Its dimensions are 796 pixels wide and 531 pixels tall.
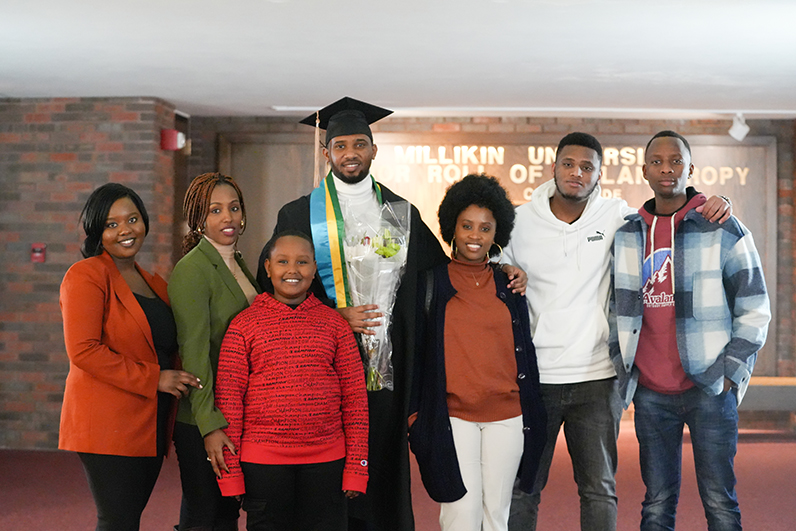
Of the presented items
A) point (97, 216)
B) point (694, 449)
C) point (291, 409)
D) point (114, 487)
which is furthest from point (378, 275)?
point (694, 449)

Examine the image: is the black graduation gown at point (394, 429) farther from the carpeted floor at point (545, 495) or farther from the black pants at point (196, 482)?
the carpeted floor at point (545, 495)

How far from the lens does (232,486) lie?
7.09 ft

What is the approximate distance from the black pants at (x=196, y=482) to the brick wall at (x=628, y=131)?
447 centimetres

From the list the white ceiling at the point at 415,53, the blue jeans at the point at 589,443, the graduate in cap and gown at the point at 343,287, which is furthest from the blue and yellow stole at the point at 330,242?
the white ceiling at the point at 415,53

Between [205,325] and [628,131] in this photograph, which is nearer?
[205,325]

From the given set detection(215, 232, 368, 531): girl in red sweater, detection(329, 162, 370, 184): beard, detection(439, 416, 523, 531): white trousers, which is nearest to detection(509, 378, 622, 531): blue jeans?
detection(439, 416, 523, 531): white trousers

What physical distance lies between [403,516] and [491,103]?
13.3ft

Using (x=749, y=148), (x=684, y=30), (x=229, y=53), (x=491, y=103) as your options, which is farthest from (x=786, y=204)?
(x=229, y=53)

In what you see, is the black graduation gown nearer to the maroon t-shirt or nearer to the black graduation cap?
the black graduation cap

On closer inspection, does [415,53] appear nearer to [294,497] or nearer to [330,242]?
[330,242]

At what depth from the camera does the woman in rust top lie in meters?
2.41

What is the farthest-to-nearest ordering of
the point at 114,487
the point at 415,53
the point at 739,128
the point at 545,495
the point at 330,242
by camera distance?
the point at 739,128, the point at 545,495, the point at 415,53, the point at 330,242, the point at 114,487

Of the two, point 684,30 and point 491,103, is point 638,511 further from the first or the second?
point 491,103

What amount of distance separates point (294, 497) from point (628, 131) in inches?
209
